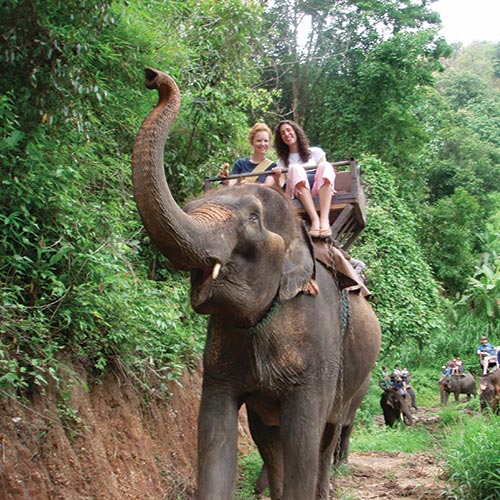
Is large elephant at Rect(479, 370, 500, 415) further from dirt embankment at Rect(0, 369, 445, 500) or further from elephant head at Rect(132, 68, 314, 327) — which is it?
elephant head at Rect(132, 68, 314, 327)

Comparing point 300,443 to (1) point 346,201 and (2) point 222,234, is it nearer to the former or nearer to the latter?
(2) point 222,234

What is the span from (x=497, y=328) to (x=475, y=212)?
3.70m

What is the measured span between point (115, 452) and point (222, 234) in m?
2.52

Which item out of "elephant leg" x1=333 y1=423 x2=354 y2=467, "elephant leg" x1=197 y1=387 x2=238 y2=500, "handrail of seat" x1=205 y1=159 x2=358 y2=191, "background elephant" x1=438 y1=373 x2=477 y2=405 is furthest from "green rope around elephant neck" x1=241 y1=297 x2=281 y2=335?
"background elephant" x1=438 y1=373 x2=477 y2=405

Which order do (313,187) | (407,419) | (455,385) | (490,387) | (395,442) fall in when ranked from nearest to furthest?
(313,187)
(395,442)
(407,419)
(490,387)
(455,385)

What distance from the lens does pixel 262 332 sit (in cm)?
379

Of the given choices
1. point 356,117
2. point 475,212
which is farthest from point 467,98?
point 356,117

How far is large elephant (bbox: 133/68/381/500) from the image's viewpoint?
11.1 feet

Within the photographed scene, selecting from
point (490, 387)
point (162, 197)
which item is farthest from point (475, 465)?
point (490, 387)

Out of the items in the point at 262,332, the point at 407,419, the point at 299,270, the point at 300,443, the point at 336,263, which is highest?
the point at 336,263

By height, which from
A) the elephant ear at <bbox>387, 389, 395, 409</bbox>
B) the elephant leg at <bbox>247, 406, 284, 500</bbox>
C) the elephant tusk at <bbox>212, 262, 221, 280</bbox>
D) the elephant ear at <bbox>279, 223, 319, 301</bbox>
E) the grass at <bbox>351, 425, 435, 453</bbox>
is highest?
the elephant ear at <bbox>279, 223, 319, 301</bbox>

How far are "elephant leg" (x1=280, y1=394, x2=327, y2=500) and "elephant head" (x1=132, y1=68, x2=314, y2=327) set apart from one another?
0.55 meters

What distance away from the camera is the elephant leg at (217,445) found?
368 centimetres

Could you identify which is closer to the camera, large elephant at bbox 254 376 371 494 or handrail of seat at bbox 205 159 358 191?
handrail of seat at bbox 205 159 358 191
